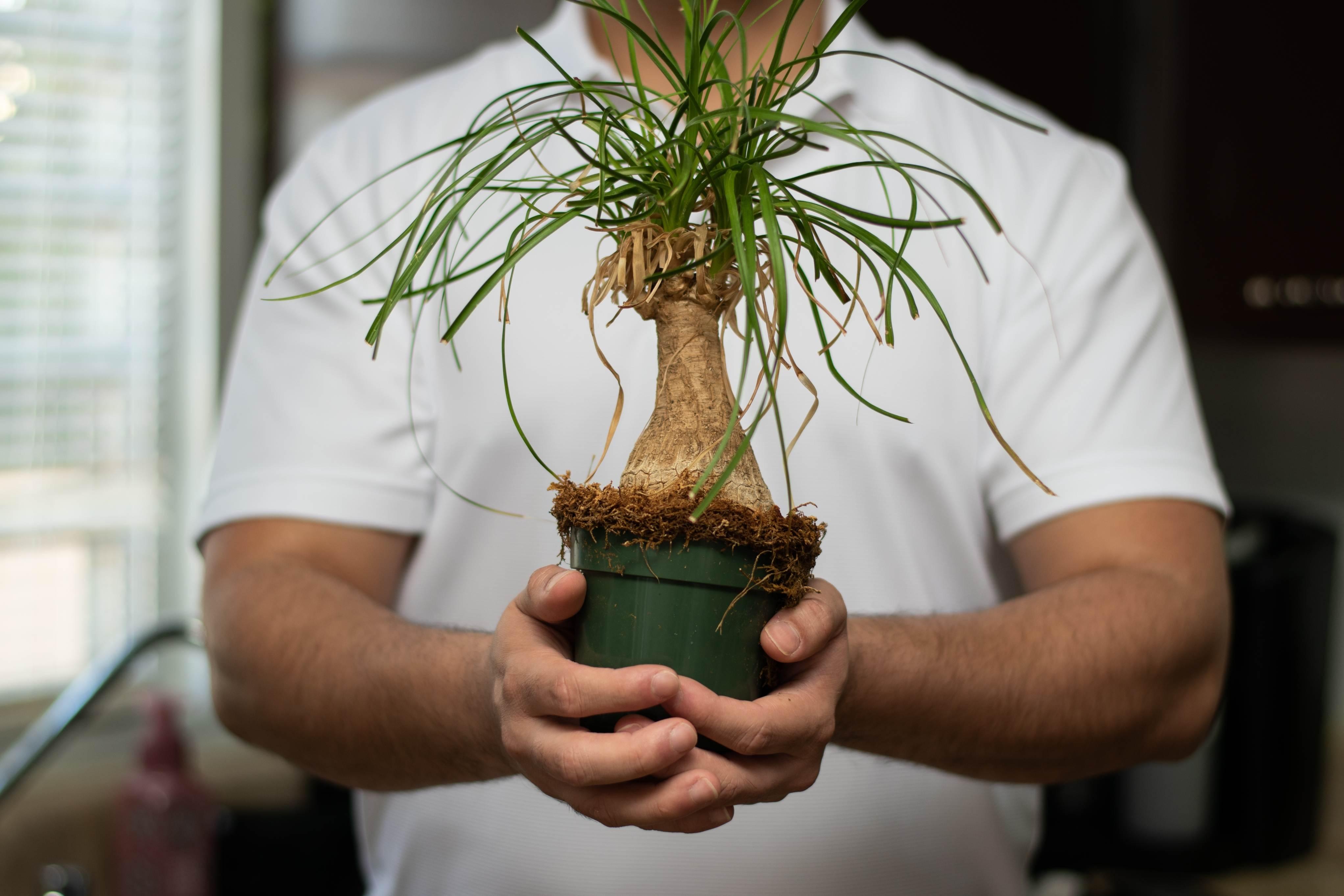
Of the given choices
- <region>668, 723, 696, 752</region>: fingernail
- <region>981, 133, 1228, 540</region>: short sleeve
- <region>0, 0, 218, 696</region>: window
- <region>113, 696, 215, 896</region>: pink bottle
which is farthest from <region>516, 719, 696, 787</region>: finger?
<region>0, 0, 218, 696</region>: window

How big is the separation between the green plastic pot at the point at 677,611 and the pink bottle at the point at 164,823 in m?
1.05

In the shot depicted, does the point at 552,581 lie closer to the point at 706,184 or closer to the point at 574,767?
the point at 574,767

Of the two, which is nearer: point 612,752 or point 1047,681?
point 612,752

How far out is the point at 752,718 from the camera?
483mm

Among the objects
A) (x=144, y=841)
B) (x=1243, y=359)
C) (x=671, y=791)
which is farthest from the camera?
(x=1243, y=359)

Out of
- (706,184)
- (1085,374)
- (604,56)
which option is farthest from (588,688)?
(604,56)

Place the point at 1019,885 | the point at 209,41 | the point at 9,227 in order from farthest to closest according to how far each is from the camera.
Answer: the point at 209,41 < the point at 9,227 < the point at 1019,885

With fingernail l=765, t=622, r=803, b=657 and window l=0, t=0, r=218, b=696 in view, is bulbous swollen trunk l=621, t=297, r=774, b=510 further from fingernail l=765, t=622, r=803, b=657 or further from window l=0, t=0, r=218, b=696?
window l=0, t=0, r=218, b=696

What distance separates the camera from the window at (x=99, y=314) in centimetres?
167

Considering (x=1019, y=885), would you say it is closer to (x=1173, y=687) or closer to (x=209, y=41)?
(x=1173, y=687)

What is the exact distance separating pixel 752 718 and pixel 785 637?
0.04 metres

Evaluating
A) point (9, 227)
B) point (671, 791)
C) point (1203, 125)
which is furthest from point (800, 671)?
point (9, 227)

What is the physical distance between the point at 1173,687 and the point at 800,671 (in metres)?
0.44

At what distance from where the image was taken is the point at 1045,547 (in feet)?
2.86
